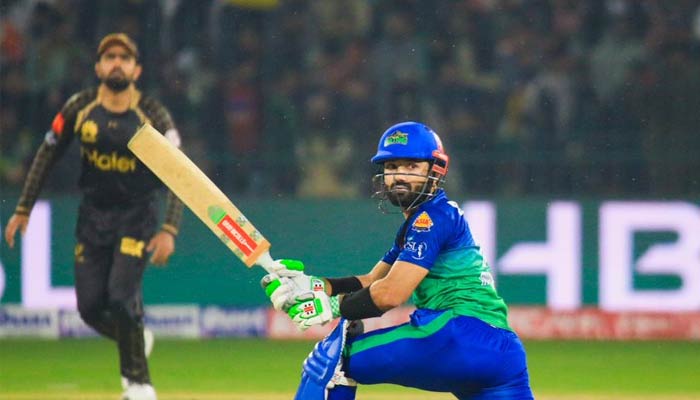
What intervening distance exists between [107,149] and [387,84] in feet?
18.0

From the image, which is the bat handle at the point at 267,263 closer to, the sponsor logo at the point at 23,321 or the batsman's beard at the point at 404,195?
the batsman's beard at the point at 404,195

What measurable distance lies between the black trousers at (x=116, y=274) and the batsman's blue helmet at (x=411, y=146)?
2.90m

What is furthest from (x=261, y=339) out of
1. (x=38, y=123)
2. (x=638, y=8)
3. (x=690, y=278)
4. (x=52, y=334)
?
(x=638, y=8)

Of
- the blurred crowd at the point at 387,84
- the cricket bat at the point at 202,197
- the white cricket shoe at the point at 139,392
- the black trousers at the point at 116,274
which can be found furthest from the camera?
the blurred crowd at the point at 387,84

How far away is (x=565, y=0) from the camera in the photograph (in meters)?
14.7

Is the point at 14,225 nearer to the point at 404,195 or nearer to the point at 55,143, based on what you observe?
the point at 55,143

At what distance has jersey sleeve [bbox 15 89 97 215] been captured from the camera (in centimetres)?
895

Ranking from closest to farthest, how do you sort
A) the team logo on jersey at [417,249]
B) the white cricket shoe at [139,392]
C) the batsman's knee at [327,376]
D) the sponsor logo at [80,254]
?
the batsman's knee at [327,376], the team logo on jersey at [417,249], the white cricket shoe at [139,392], the sponsor logo at [80,254]

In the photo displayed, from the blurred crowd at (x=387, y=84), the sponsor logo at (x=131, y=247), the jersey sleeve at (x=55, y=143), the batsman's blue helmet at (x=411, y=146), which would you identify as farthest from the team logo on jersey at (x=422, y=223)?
the blurred crowd at (x=387, y=84)

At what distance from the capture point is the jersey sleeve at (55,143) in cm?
895

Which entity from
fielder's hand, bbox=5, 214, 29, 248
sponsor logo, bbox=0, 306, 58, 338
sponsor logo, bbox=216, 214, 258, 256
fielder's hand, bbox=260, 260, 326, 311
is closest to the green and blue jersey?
fielder's hand, bbox=260, 260, 326, 311

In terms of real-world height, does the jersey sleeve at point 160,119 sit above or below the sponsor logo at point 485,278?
above

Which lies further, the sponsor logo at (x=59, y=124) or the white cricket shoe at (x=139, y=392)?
the sponsor logo at (x=59, y=124)

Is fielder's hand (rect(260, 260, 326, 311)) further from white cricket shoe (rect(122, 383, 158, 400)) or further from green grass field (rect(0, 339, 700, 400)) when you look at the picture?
green grass field (rect(0, 339, 700, 400))
